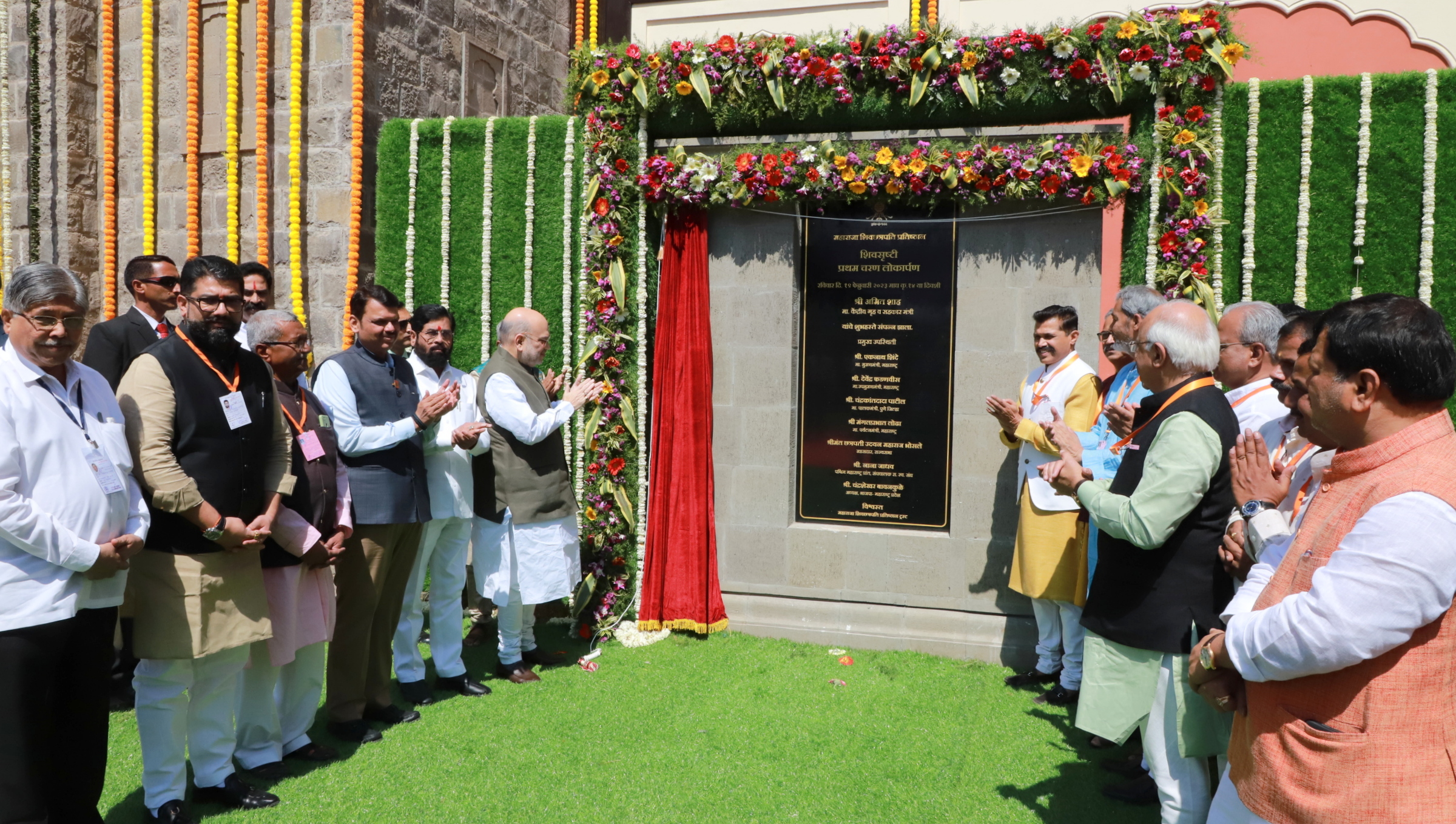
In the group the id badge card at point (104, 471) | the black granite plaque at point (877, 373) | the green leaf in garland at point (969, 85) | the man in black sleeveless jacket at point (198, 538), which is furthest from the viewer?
the black granite plaque at point (877, 373)

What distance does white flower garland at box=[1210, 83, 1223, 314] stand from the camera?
15.9 ft

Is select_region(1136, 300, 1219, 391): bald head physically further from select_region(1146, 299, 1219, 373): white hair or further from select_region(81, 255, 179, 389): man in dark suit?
select_region(81, 255, 179, 389): man in dark suit

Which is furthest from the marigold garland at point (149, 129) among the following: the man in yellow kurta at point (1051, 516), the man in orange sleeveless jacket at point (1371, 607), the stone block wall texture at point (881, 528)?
the man in orange sleeveless jacket at point (1371, 607)

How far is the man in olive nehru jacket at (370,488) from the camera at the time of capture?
4.07m

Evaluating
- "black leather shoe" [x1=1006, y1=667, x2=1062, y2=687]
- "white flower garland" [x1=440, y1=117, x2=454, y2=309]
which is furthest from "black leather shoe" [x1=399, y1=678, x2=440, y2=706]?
"black leather shoe" [x1=1006, y1=667, x2=1062, y2=687]

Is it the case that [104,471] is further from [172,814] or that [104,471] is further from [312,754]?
[312,754]

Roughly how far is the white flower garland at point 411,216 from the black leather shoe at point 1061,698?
4603mm

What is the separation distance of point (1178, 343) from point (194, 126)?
653 cm

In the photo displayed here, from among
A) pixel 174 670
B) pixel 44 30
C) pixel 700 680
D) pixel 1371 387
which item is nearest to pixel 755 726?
pixel 700 680

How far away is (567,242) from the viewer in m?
5.93

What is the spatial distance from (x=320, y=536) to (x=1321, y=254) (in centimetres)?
506

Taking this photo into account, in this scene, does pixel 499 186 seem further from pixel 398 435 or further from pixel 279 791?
pixel 279 791

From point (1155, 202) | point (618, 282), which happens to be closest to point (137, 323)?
point (618, 282)

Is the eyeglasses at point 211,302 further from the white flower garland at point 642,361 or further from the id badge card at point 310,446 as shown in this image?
the white flower garland at point 642,361
